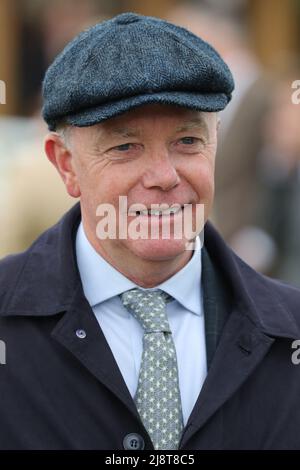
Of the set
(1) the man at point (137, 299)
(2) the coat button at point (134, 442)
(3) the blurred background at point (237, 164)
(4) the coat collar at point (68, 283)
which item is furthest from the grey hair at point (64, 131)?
(3) the blurred background at point (237, 164)

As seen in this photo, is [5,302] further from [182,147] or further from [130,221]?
[182,147]

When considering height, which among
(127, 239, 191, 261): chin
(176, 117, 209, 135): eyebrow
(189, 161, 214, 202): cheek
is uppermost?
(176, 117, 209, 135): eyebrow

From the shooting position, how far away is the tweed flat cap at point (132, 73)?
2953 mm

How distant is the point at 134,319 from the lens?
3201mm

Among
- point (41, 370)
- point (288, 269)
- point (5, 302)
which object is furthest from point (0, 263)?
point (288, 269)

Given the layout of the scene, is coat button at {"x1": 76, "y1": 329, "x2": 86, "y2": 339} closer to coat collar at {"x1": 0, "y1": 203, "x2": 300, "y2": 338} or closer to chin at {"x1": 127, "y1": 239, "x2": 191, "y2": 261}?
coat collar at {"x1": 0, "y1": 203, "x2": 300, "y2": 338}

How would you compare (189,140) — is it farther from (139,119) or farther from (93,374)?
(93,374)

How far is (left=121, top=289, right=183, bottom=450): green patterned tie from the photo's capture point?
119 inches

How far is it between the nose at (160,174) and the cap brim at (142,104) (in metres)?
0.16

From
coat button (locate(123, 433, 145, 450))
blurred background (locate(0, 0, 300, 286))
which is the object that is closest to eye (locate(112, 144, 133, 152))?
coat button (locate(123, 433, 145, 450))

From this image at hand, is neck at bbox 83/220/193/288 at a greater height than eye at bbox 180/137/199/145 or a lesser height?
lesser

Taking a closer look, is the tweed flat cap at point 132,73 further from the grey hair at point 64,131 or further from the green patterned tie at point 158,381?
the green patterned tie at point 158,381

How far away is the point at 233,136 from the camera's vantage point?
6.05 meters

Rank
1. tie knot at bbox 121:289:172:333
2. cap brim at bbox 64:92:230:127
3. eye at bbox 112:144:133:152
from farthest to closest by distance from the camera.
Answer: tie knot at bbox 121:289:172:333
eye at bbox 112:144:133:152
cap brim at bbox 64:92:230:127
